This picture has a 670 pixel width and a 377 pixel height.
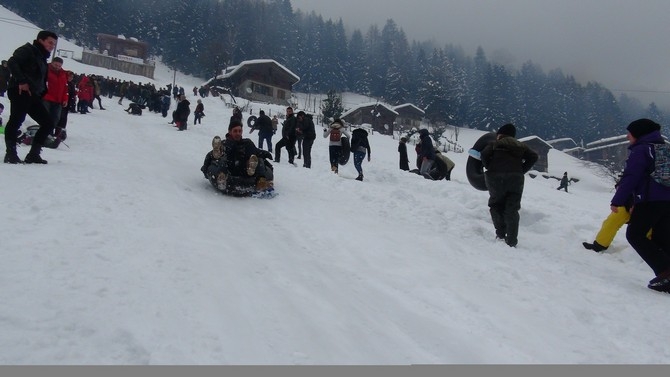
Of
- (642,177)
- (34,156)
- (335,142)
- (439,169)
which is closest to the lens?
(642,177)

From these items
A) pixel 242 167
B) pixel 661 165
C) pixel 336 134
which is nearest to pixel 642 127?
pixel 661 165

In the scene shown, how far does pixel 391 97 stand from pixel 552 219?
84.0 m

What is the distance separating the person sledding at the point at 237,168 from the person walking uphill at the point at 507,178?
361 centimetres

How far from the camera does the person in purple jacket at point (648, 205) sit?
443 centimetres

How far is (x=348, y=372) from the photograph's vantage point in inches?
91.1

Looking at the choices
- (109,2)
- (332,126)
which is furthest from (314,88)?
(332,126)

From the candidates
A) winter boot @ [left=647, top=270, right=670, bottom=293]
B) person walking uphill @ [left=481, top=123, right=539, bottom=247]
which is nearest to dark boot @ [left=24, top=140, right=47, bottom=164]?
person walking uphill @ [left=481, top=123, right=539, bottom=247]

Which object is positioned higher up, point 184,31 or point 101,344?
point 184,31

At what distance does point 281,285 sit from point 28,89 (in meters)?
4.97

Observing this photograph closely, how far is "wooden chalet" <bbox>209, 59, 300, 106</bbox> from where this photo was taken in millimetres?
57125

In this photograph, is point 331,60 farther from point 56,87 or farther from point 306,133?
point 56,87

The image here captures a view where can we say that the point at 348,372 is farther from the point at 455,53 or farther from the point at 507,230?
the point at 455,53

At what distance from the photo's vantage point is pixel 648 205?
4523 mm

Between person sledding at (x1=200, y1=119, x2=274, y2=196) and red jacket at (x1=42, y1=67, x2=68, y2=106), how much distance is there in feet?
10.1
